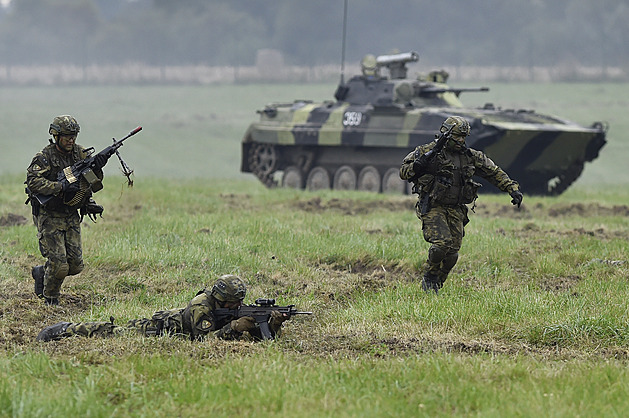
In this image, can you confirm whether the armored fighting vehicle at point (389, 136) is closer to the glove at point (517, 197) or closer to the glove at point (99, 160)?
the glove at point (517, 197)

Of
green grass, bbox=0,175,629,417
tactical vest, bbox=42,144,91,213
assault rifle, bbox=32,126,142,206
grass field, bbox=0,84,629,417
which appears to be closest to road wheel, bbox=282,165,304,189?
grass field, bbox=0,84,629,417

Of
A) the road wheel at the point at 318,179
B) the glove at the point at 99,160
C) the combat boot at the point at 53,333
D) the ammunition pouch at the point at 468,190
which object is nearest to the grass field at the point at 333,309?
the combat boot at the point at 53,333

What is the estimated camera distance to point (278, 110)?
972 inches

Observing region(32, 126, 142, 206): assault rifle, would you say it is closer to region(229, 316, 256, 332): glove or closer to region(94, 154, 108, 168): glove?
region(94, 154, 108, 168): glove

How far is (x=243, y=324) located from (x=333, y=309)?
178cm

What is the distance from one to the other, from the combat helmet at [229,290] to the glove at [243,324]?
0.53ft

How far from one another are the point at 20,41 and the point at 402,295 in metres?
64.0

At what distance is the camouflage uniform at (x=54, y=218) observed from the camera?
930 centimetres

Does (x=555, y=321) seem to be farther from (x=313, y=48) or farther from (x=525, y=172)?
(x=313, y=48)

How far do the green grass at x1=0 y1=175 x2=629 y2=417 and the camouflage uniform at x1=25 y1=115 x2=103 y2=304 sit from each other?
0.32 meters

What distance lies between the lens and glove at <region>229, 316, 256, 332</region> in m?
7.96

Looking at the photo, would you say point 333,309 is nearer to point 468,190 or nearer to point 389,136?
point 468,190

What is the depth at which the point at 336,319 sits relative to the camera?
29.4ft

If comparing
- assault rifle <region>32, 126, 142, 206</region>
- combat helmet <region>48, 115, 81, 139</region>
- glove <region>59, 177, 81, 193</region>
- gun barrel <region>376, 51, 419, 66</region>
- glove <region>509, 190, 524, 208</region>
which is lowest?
glove <region>509, 190, 524, 208</region>
